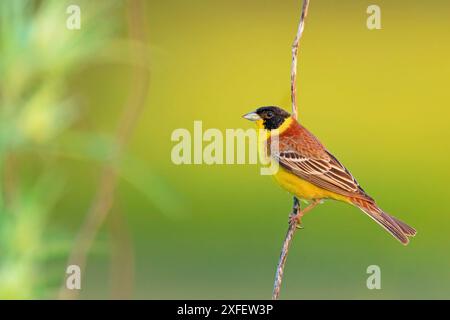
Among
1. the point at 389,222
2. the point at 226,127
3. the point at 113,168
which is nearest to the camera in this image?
the point at 113,168

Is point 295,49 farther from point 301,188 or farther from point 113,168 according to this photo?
point 301,188

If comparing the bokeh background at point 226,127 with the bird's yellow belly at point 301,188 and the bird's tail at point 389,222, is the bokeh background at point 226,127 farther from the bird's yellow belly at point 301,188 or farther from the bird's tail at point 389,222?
the bird's tail at point 389,222

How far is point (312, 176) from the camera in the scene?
461 centimetres

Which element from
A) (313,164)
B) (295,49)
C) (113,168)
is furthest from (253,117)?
(113,168)

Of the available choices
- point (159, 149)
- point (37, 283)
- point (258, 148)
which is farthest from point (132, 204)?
point (37, 283)

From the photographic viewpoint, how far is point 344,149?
311 inches

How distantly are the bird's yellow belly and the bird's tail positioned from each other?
3.5 inches

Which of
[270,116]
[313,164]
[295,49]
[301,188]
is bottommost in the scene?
[301,188]

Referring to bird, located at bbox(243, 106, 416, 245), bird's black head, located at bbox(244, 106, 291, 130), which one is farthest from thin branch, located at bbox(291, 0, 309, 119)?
bird's black head, located at bbox(244, 106, 291, 130)

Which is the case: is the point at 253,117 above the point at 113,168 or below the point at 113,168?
above

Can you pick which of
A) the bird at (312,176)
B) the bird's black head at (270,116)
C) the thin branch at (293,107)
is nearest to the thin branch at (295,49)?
the thin branch at (293,107)

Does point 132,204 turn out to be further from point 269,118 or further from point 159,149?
point 269,118

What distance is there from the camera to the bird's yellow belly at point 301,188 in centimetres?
461

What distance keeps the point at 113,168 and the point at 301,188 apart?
3.69ft
